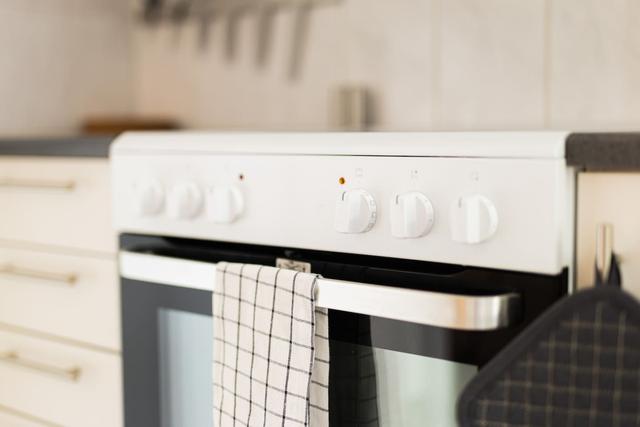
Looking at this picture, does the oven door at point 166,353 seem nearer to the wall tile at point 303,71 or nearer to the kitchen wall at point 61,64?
the wall tile at point 303,71

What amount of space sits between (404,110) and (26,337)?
0.87 meters

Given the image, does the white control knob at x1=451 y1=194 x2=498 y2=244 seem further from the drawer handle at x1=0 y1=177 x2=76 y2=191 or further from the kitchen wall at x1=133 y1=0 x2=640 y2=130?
the drawer handle at x1=0 y1=177 x2=76 y2=191

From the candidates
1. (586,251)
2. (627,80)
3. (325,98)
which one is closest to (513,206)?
(586,251)

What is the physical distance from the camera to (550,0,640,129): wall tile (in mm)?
1379

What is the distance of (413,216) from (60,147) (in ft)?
2.42

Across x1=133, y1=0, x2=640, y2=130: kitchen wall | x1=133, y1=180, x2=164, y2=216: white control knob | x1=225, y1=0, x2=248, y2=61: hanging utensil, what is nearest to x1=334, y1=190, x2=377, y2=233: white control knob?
x1=133, y1=180, x2=164, y2=216: white control knob

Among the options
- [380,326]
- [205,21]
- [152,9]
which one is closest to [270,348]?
[380,326]

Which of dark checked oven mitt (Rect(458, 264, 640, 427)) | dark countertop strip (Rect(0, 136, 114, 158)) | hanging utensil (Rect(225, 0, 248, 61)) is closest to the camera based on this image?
dark checked oven mitt (Rect(458, 264, 640, 427))

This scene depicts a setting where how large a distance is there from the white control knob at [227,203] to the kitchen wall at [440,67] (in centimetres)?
50

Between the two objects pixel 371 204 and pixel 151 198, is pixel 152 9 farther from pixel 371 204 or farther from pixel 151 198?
pixel 371 204

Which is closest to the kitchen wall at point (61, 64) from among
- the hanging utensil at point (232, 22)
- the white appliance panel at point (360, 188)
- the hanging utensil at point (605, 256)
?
the hanging utensil at point (232, 22)

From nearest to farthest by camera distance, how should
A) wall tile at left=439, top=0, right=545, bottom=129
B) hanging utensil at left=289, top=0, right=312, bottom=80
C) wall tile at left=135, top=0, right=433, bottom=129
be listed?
wall tile at left=439, top=0, right=545, bottom=129 < wall tile at left=135, top=0, right=433, bottom=129 < hanging utensil at left=289, top=0, right=312, bottom=80

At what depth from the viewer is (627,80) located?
4.55ft

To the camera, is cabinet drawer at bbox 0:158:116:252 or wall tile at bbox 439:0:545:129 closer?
cabinet drawer at bbox 0:158:116:252
